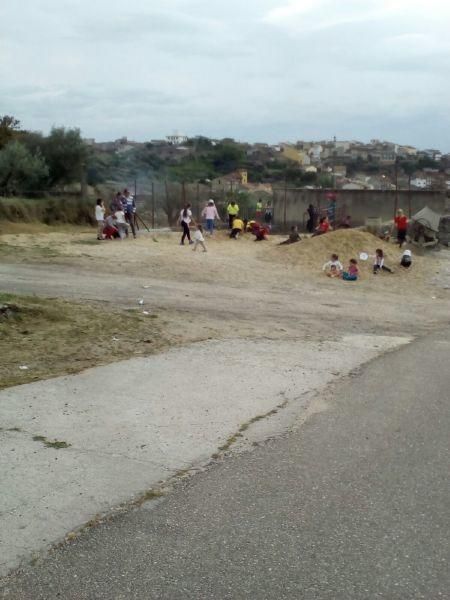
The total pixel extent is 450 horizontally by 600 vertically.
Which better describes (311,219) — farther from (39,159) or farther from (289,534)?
(289,534)

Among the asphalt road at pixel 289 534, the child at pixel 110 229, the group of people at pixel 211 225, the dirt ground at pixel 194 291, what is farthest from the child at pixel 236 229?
the asphalt road at pixel 289 534

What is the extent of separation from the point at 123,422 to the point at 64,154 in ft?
86.0

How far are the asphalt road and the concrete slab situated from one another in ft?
0.94

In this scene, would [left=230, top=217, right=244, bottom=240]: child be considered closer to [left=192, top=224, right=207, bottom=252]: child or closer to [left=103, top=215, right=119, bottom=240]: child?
[left=192, top=224, right=207, bottom=252]: child

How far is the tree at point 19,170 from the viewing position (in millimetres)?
27469

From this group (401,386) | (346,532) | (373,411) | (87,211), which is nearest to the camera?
(346,532)

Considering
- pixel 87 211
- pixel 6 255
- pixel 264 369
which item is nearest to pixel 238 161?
pixel 87 211

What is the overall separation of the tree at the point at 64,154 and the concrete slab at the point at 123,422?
2304 centimetres

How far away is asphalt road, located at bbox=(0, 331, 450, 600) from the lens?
3.51 metres

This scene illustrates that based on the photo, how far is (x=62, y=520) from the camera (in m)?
4.15

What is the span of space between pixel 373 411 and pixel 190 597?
3682mm

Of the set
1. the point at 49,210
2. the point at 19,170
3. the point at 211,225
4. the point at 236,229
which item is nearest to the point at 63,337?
the point at 211,225

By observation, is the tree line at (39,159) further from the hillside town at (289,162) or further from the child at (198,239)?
the hillside town at (289,162)

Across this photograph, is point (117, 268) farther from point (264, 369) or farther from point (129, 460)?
point (129, 460)
